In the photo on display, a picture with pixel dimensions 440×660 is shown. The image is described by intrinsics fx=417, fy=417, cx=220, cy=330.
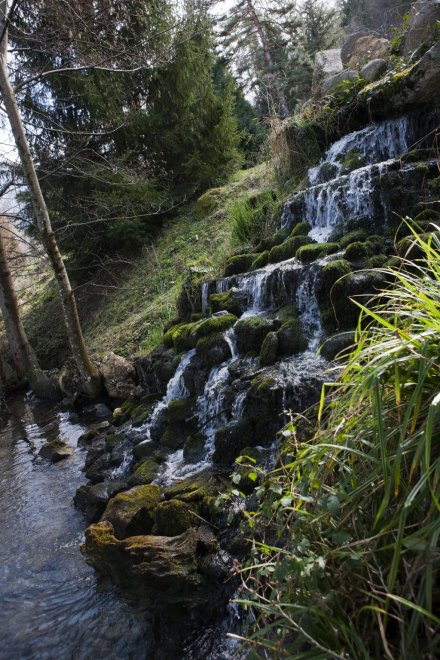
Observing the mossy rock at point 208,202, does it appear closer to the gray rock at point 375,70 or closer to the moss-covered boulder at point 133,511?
the gray rock at point 375,70

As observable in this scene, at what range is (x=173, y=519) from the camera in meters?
3.42

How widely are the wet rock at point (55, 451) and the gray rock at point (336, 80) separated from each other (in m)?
8.92

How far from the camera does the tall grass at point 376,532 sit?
1250mm

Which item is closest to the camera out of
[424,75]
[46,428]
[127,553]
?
[127,553]

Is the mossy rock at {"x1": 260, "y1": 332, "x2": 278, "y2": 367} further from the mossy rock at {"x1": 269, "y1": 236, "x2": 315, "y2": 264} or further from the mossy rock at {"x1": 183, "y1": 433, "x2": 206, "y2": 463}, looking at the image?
the mossy rock at {"x1": 269, "y1": 236, "x2": 315, "y2": 264}

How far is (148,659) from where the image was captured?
2.67 meters

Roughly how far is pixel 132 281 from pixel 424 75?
8.51 meters

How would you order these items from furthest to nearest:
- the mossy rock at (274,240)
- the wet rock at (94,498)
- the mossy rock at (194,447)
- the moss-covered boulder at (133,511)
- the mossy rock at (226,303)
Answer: the mossy rock at (274,240), the mossy rock at (226,303), the mossy rock at (194,447), the wet rock at (94,498), the moss-covered boulder at (133,511)

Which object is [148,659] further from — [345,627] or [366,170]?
[366,170]

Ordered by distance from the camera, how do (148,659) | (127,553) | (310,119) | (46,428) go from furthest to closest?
(310,119), (46,428), (127,553), (148,659)

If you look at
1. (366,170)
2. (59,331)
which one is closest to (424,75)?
(366,170)

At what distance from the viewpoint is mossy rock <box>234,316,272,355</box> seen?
5387mm

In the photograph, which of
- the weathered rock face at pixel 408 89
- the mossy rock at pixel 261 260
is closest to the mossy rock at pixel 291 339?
the mossy rock at pixel 261 260

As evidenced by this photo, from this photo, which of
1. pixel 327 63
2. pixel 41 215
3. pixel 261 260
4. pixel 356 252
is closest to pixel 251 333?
pixel 356 252
